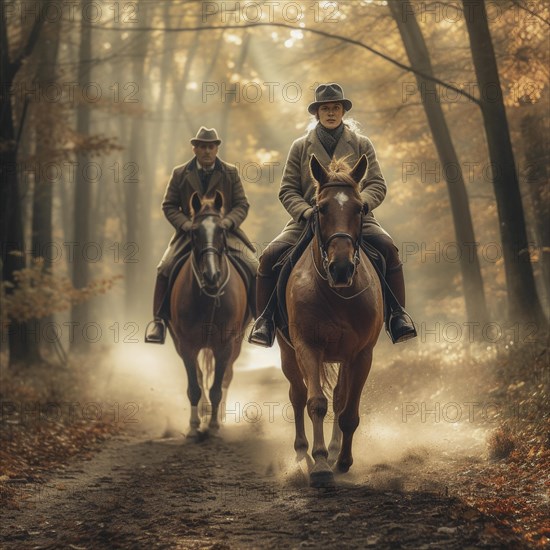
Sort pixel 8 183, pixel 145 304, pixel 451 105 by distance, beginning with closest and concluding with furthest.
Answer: pixel 8 183 < pixel 451 105 < pixel 145 304

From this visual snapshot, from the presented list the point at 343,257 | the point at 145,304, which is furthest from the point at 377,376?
the point at 145,304

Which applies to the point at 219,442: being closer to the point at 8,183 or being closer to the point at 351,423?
the point at 351,423

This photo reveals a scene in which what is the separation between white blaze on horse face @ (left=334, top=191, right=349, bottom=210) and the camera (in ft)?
23.6

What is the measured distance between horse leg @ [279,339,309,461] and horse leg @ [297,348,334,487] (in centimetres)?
107

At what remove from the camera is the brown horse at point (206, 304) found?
11.3 metres

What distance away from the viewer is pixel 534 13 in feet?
39.3

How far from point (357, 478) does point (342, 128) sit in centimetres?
378

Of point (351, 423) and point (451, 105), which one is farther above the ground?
point (451, 105)

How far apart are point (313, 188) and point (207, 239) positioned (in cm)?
272

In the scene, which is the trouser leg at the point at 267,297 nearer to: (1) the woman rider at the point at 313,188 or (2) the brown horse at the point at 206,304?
(1) the woman rider at the point at 313,188

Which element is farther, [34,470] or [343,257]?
[34,470]

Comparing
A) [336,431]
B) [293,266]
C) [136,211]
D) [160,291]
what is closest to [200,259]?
[160,291]

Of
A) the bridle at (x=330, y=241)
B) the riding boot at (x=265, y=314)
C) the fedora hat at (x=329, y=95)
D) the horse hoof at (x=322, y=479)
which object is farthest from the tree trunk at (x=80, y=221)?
the horse hoof at (x=322, y=479)

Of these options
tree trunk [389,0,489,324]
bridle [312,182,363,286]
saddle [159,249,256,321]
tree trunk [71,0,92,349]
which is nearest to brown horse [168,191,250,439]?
saddle [159,249,256,321]
